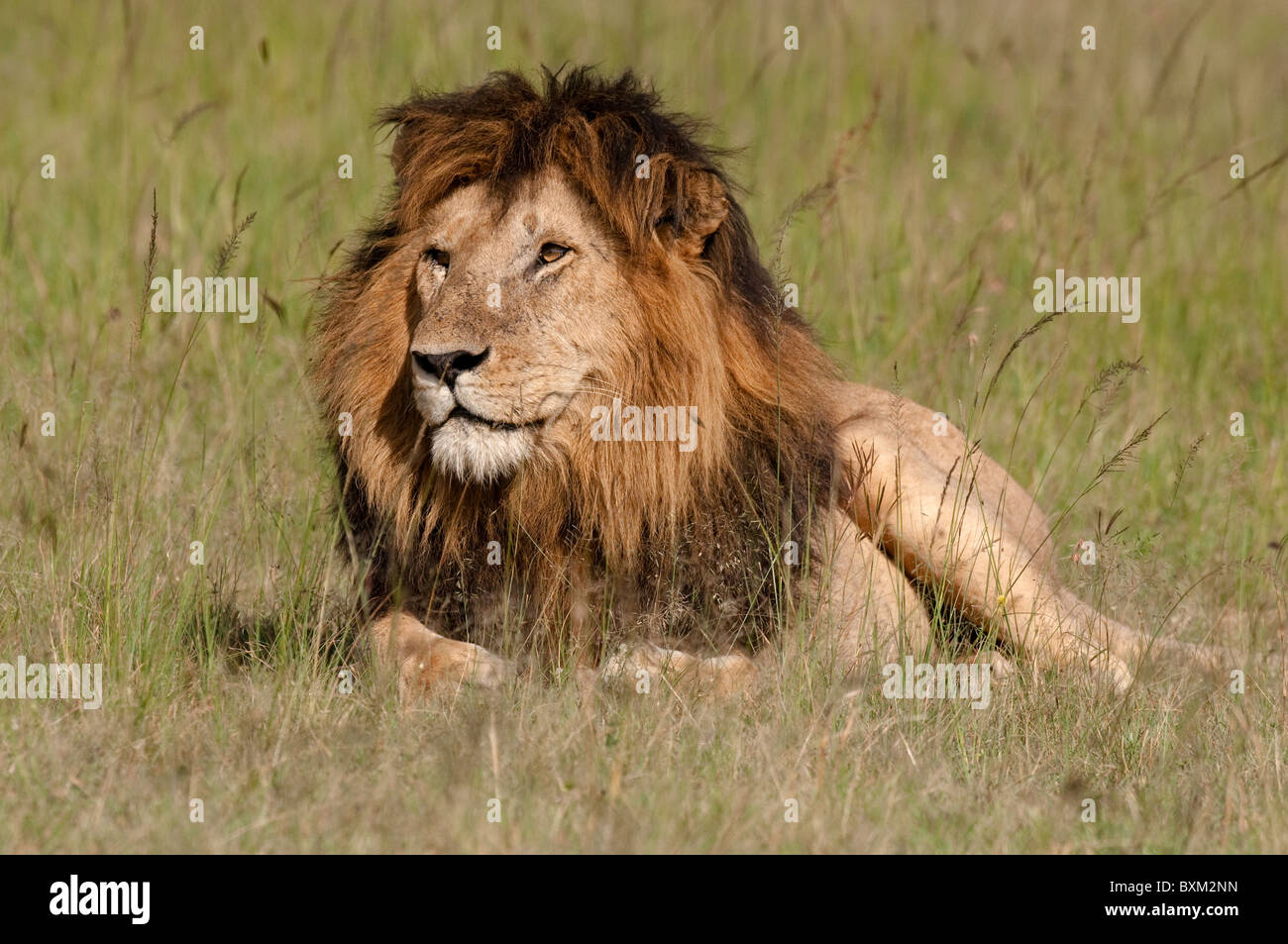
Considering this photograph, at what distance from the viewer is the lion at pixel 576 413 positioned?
423 centimetres

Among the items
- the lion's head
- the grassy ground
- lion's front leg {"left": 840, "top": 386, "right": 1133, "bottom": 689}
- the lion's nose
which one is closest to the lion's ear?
the lion's head

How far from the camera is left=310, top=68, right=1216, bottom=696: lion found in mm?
4234

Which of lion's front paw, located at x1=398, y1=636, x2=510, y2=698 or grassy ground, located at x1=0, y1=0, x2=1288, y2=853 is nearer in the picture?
grassy ground, located at x1=0, y1=0, x2=1288, y2=853

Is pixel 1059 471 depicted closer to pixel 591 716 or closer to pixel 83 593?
pixel 591 716

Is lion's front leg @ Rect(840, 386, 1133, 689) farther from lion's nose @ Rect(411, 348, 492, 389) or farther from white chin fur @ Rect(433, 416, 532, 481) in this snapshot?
lion's nose @ Rect(411, 348, 492, 389)

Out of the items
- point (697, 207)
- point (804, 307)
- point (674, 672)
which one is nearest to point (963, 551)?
point (674, 672)

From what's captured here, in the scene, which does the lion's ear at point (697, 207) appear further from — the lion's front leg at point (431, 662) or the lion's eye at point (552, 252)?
the lion's front leg at point (431, 662)

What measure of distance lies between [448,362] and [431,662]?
2.59 ft

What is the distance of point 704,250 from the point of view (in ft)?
14.9

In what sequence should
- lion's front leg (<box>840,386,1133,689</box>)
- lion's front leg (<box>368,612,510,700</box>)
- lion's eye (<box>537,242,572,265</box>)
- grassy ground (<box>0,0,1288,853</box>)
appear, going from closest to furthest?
grassy ground (<box>0,0,1288,853</box>) < lion's front leg (<box>368,612,510,700</box>) < lion's eye (<box>537,242,572,265</box>) < lion's front leg (<box>840,386,1133,689</box>)

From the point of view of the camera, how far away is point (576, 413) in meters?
4.28

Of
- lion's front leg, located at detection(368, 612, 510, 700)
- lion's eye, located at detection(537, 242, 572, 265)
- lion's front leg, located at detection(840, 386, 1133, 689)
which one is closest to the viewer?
lion's front leg, located at detection(368, 612, 510, 700)

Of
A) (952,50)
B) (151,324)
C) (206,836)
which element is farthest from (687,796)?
(952,50)

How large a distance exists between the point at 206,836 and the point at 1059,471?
4367mm
